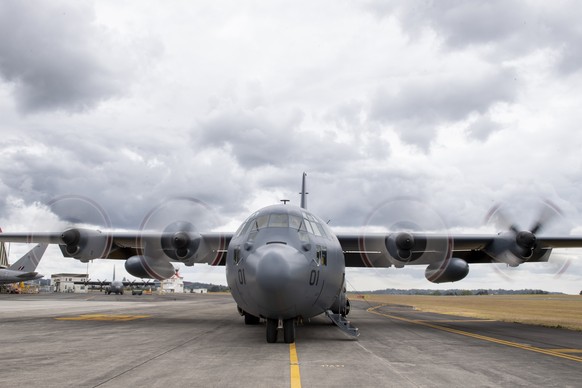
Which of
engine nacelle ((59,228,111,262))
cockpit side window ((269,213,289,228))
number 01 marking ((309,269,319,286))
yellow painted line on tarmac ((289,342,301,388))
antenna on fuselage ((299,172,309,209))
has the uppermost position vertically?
antenna on fuselage ((299,172,309,209))

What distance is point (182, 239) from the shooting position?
20438mm

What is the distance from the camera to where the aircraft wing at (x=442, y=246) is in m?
19.8

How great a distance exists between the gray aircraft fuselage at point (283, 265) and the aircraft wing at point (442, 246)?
6.09 m

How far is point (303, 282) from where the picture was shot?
11.4 m

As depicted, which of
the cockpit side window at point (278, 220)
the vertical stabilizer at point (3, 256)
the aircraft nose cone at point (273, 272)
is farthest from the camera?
the vertical stabilizer at point (3, 256)

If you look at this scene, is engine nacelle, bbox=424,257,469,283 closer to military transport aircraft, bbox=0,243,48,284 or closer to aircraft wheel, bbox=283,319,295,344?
aircraft wheel, bbox=283,319,295,344

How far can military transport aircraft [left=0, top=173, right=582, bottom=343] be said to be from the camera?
11273mm

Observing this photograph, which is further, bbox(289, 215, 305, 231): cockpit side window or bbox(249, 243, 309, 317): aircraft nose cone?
bbox(289, 215, 305, 231): cockpit side window

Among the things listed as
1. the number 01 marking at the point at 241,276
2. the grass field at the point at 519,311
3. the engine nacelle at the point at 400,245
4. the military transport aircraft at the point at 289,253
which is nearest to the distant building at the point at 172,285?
the grass field at the point at 519,311

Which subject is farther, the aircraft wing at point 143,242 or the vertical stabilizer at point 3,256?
the vertical stabilizer at point 3,256

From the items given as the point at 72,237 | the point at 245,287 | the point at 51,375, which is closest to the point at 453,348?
the point at 245,287

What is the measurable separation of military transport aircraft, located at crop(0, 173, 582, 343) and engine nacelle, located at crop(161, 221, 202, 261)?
1.7 inches

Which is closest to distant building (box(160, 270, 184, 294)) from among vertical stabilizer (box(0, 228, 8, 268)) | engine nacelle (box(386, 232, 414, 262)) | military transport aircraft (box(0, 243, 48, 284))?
vertical stabilizer (box(0, 228, 8, 268))

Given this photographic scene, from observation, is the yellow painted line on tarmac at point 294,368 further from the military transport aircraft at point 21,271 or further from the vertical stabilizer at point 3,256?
the vertical stabilizer at point 3,256
